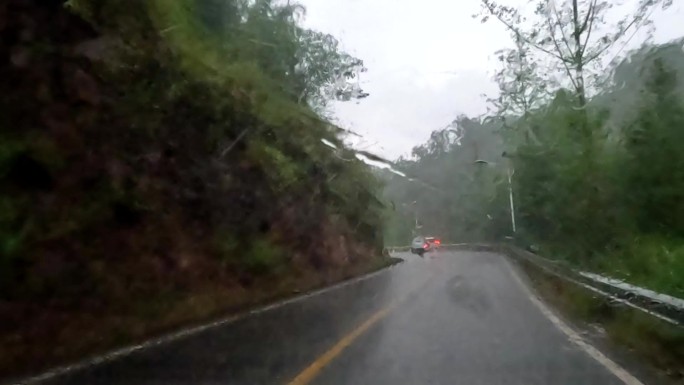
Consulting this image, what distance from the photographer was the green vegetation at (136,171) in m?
12.4

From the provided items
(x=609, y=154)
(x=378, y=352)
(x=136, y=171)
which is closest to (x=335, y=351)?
(x=378, y=352)

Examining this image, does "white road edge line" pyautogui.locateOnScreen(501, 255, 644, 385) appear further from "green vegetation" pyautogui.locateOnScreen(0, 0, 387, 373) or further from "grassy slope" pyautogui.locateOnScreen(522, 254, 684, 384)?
"green vegetation" pyautogui.locateOnScreen(0, 0, 387, 373)

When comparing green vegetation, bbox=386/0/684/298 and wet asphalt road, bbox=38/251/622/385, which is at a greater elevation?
green vegetation, bbox=386/0/684/298

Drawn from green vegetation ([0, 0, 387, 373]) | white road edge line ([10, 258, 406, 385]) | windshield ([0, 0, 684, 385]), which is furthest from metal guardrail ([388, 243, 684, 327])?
green vegetation ([0, 0, 387, 373])

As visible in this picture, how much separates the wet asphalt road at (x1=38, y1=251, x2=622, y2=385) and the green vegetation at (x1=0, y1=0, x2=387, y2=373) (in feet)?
4.08

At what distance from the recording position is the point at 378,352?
40.9 feet

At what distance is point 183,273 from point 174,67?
407 cm

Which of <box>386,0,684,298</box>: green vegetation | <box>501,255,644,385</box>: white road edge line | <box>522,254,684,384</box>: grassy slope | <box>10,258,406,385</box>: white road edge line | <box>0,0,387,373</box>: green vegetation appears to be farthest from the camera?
<box>386,0,684,298</box>: green vegetation

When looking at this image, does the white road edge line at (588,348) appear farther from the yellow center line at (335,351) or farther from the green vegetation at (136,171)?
the green vegetation at (136,171)

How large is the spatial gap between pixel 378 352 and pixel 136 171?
6.07 metres

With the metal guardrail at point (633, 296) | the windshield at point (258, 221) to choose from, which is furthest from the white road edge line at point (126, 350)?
the metal guardrail at point (633, 296)

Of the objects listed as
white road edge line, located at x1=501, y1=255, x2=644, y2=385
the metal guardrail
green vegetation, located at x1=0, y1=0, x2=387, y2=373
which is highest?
green vegetation, located at x1=0, y1=0, x2=387, y2=373

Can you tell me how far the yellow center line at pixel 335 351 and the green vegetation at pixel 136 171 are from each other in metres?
2.93

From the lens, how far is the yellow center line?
33.2ft
